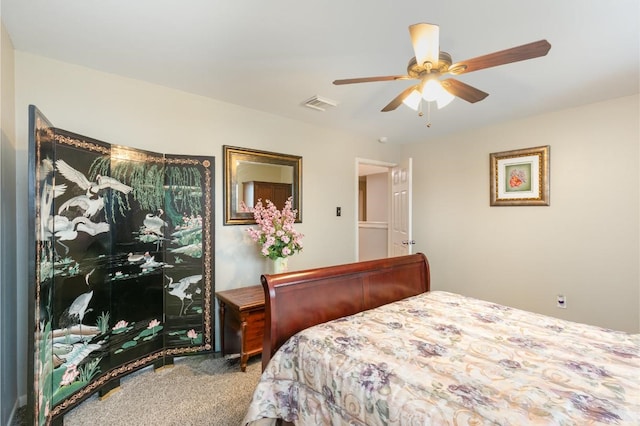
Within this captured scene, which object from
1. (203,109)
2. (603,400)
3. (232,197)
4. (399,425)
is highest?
(203,109)

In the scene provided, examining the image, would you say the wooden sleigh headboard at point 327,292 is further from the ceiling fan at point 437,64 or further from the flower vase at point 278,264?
the ceiling fan at point 437,64

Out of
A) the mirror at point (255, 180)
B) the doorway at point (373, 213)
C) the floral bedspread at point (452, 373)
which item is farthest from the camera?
the doorway at point (373, 213)

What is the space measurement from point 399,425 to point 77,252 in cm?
214

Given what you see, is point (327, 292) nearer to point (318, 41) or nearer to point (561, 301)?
point (318, 41)

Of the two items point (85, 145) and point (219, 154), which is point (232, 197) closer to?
point (219, 154)

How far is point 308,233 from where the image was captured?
11.9ft

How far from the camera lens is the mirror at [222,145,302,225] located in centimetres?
299

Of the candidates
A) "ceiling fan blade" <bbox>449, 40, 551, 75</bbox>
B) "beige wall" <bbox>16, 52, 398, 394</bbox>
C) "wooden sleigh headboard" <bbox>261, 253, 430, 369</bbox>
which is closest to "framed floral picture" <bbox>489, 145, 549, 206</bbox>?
"beige wall" <bbox>16, 52, 398, 394</bbox>

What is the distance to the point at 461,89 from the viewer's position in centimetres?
182

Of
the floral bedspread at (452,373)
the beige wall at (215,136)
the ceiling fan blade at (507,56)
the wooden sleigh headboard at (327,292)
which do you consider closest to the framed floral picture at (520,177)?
the beige wall at (215,136)

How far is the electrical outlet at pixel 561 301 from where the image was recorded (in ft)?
10.5

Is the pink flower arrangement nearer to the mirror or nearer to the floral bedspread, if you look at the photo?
the mirror

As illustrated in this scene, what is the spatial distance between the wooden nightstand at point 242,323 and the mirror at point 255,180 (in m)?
0.76

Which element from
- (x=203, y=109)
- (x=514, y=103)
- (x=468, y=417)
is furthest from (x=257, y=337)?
(x=514, y=103)
